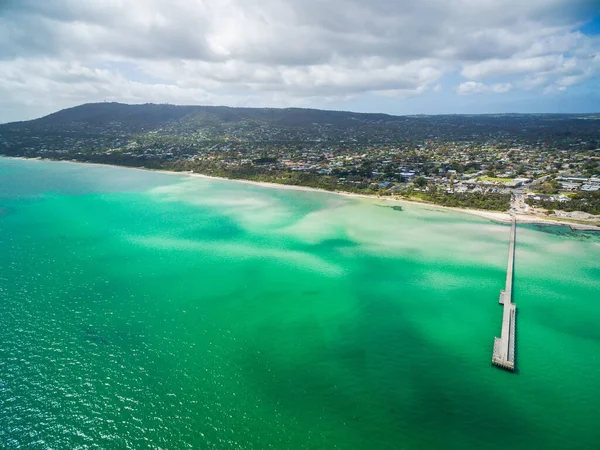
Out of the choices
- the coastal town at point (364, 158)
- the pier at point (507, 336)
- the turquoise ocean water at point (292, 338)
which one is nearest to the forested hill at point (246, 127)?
the coastal town at point (364, 158)

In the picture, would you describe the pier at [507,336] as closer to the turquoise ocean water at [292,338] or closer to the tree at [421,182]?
the turquoise ocean water at [292,338]

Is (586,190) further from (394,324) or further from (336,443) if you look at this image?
(336,443)

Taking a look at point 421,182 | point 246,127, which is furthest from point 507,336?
point 246,127

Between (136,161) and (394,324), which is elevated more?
(136,161)

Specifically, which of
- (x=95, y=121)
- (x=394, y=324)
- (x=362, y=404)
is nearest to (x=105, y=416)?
(x=362, y=404)

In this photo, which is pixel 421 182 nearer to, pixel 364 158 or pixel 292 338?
pixel 364 158

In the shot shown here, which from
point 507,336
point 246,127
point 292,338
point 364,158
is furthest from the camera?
point 246,127
